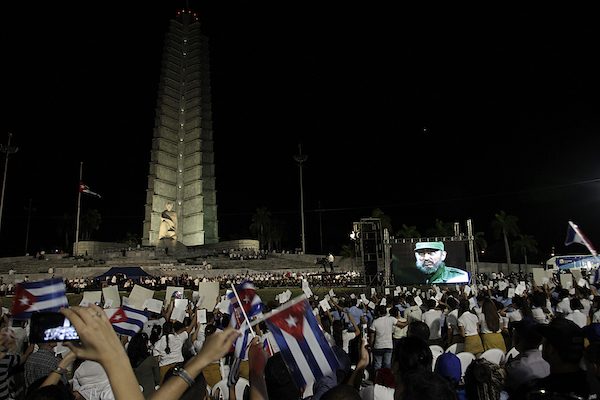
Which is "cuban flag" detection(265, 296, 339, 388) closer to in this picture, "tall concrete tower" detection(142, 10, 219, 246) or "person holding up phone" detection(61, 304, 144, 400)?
"person holding up phone" detection(61, 304, 144, 400)

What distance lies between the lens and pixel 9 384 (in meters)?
4.99

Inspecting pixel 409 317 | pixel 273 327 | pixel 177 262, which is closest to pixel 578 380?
pixel 273 327

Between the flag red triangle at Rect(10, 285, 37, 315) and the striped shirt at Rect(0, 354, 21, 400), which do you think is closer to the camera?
the striped shirt at Rect(0, 354, 21, 400)

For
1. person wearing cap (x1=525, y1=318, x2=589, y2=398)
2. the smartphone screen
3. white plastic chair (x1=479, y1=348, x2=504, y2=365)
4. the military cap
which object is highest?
the military cap

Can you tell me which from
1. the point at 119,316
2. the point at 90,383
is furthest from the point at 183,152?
the point at 90,383

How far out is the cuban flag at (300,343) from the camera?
3135 millimetres

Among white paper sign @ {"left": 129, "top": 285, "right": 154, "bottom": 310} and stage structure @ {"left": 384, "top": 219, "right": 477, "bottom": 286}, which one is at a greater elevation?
stage structure @ {"left": 384, "top": 219, "right": 477, "bottom": 286}

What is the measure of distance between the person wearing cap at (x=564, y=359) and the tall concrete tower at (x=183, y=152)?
208ft

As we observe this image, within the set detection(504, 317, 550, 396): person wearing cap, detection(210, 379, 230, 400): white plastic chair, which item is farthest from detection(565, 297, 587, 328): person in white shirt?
detection(210, 379, 230, 400): white plastic chair

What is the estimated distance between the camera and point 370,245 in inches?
1187

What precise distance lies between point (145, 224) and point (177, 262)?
2071cm

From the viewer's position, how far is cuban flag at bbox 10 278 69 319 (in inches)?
179

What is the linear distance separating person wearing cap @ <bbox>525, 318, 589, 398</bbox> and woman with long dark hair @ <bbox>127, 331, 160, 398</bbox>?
180 inches

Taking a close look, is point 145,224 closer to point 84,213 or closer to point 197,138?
point 197,138
